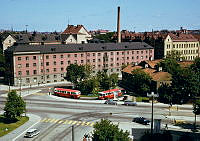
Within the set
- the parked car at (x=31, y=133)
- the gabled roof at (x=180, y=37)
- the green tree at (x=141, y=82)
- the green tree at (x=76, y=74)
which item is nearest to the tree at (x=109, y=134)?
the parked car at (x=31, y=133)

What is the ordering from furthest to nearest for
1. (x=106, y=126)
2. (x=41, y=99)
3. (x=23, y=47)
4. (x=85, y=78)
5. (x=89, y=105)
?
1. (x=23, y=47)
2. (x=85, y=78)
3. (x=41, y=99)
4. (x=89, y=105)
5. (x=106, y=126)

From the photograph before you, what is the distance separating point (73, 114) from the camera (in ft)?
208

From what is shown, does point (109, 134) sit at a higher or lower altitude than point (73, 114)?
higher

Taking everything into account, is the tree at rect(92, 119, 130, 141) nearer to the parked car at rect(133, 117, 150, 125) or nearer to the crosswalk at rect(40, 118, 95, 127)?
the crosswalk at rect(40, 118, 95, 127)

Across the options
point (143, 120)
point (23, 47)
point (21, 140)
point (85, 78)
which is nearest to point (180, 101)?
point (143, 120)

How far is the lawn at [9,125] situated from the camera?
172 feet

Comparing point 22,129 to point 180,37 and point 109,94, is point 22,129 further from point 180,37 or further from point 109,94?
point 180,37

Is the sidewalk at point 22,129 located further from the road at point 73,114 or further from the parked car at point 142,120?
the parked car at point 142,120

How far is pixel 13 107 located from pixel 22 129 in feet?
18.9

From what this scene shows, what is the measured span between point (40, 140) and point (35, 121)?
37.3 ft

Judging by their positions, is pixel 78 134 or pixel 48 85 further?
pixel 48 85

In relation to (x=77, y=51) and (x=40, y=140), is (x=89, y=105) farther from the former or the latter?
(x=77, y=51)

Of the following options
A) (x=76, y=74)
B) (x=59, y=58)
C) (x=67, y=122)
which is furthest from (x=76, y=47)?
(x=67, y=122)

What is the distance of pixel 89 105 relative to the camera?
71.7 meters
